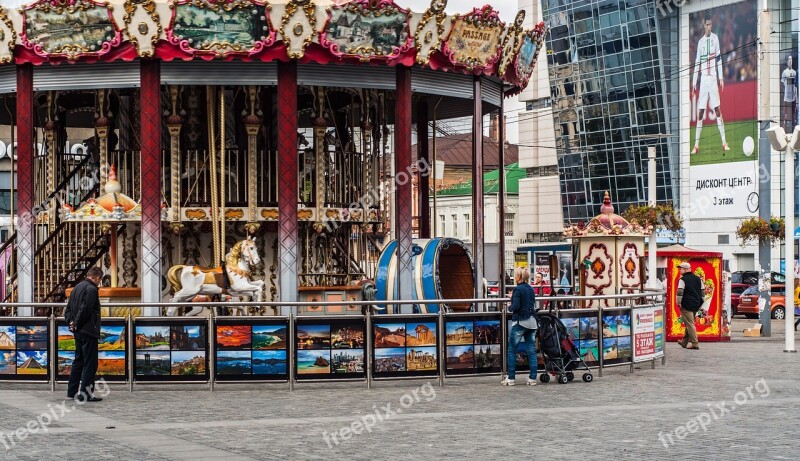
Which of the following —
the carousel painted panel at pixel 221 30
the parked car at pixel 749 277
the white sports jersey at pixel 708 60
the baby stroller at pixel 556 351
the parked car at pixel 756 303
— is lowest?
the parked car at pixel 756 303

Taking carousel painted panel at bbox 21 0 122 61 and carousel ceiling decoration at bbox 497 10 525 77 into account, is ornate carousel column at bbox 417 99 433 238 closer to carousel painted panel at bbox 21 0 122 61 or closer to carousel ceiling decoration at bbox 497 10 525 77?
carousel ceiling decoration at bbox 497 10 525 77

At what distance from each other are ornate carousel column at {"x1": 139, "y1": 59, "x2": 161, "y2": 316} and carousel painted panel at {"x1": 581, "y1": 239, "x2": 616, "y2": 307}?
521 inches

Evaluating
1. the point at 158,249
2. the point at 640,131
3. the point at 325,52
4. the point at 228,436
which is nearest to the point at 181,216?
the point at 158,249

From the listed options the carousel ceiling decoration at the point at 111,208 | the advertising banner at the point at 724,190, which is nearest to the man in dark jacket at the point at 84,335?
the carousel ceiling decoration at the point at 111,208

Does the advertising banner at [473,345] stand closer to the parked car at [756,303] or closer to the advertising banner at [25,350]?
the advertising banner at [25,350]

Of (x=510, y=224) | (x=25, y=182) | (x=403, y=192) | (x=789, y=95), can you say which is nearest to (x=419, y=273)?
(x=403, y=192)

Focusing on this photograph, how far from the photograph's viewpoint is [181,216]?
24922mm

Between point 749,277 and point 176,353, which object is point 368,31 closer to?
point 176,353

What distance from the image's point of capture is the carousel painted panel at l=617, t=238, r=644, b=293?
108 feet

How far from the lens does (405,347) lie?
64.6ft

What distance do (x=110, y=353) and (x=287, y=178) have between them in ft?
16.7

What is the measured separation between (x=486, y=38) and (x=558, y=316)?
6.63m

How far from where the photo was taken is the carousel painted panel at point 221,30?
2262 centimetres

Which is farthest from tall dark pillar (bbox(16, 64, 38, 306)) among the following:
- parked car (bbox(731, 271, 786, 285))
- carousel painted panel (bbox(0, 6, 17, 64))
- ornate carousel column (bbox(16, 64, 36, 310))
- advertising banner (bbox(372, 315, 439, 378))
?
parked car (bbox(731, 271, 786, 285))
